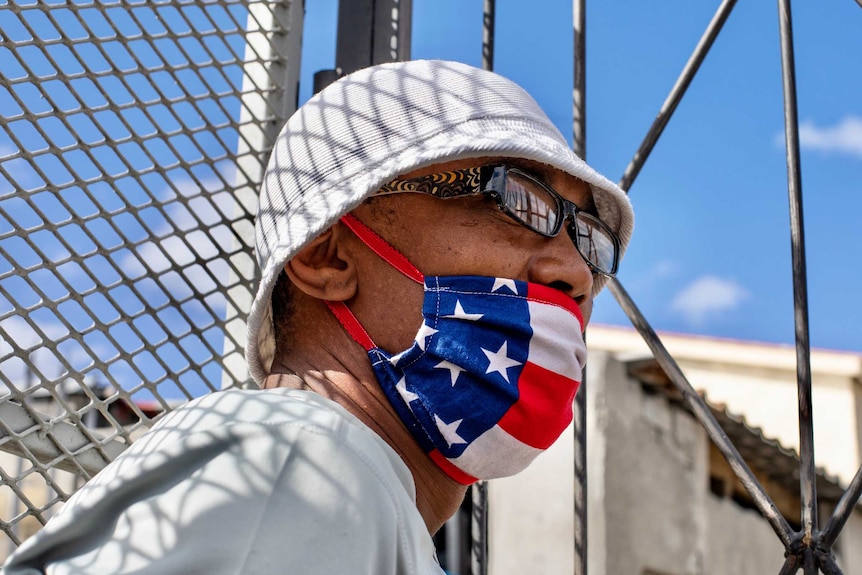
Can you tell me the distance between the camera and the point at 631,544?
41.5 ft

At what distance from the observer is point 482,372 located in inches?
71.1

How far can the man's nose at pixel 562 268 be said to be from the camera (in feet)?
6.24

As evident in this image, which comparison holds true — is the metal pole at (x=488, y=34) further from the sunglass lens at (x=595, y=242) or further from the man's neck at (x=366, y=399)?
the man's neck at (x=366, y=399)

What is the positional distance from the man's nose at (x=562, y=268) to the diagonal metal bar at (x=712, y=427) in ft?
1.64

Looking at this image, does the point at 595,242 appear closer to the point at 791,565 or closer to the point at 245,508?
the point at 791,565

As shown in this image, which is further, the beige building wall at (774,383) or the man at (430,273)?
the beige building wall at (774,383)

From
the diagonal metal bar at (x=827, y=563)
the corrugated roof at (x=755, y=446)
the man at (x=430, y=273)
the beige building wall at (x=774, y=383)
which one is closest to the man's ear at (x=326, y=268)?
the man at (x=430, y=273)

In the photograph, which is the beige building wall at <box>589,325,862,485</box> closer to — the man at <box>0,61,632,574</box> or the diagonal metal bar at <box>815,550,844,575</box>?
the diagonal metal bar at <box>815,550,844,575</box>

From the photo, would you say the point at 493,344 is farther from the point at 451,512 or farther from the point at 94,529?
the point at 94,529

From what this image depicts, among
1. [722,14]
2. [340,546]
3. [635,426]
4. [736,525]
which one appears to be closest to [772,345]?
[736,525]

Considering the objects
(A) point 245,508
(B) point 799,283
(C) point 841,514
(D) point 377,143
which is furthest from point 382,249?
(C) point 841,514

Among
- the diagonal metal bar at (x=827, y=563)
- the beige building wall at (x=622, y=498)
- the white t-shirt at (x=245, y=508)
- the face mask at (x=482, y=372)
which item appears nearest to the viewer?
the white t-shirt at (x=245, y=508)

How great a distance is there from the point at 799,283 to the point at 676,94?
0.57 metres

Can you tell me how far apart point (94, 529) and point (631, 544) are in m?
11.9
